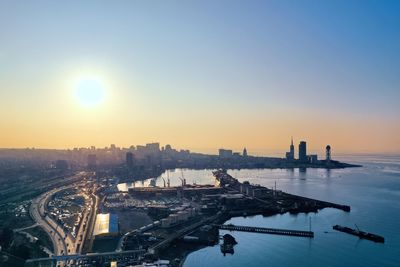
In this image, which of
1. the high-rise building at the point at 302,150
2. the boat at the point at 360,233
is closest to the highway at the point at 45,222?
the boat at the point at 360,233

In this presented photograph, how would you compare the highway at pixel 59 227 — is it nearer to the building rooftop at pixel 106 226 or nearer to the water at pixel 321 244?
the building rooftop at pixel 106 226

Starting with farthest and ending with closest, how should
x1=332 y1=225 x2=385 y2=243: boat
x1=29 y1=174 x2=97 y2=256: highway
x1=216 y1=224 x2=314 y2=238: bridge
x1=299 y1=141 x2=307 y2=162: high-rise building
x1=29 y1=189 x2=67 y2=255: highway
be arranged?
1. x1=299 y1=141 x2=307 y2=162: high-rise building
2. x1=216 y1=224 x2=314 y2=238: bridge
3. x1=332 y1=225 x2=385 y2=243: boat
4. x1=29 y1=189 x2=67 y2=255: highway
5. x1=29 y1=174 x2=97 y2=256: highway

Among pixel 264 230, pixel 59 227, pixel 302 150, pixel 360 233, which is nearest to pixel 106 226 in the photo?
pixel 59 227

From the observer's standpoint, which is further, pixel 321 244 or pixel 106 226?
pixel 106 226

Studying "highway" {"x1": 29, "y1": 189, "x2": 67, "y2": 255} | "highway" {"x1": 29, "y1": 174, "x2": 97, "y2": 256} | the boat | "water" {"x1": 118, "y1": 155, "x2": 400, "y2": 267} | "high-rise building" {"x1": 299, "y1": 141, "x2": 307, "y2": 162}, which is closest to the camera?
"water" {"x1": 118, "y1": 155, "x2": 400, "y2": 267}

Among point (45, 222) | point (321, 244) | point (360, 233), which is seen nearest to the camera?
point (321, 244)

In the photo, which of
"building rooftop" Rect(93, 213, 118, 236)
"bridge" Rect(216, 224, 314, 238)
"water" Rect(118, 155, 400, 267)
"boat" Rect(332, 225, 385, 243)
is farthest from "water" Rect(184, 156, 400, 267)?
"building rooftop" Rect(93, 213, 118, 236)

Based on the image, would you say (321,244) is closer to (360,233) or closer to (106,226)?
(360,233)

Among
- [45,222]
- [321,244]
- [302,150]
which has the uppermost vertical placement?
[302,150]

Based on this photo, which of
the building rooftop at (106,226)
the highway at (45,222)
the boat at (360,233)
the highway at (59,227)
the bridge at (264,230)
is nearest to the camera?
the highway at (59,227)

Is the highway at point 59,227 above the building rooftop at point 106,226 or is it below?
below

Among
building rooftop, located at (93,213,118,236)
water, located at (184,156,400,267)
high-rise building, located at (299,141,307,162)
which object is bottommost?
water, located at (184,156,400,267)

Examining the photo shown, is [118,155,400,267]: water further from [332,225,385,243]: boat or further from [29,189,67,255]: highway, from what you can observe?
[29,189,67,255]: highway
